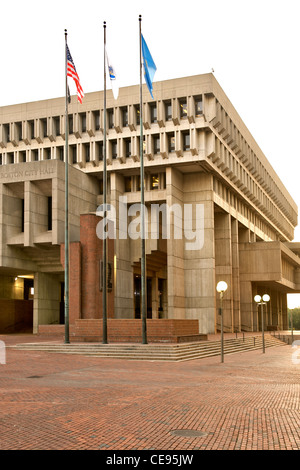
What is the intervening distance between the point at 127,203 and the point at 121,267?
6.66 metres

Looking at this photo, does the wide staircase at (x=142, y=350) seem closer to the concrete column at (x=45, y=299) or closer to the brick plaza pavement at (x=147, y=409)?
the brick plaza pavement at (x=147, y=409)

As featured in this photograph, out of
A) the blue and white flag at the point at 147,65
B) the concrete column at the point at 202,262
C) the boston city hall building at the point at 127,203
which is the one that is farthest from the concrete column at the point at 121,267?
the blue and white flag at the point at 147,65

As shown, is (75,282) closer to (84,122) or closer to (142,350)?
(142,350)

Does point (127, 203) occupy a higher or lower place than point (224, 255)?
higher

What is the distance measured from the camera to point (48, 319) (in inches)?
2068

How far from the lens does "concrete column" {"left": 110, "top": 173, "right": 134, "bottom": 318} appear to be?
49.1 m

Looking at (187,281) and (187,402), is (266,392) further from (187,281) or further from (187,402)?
(187,281)

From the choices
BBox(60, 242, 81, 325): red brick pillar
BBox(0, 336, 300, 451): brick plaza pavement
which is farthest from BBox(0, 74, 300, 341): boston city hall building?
BBox(0, 336, 300, 451): brick plaza pavement

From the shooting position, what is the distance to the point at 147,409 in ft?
37.2

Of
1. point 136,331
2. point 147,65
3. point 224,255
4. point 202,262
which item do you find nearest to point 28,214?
point 202,262

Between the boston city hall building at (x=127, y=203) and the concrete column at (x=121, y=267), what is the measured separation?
104 millimetres

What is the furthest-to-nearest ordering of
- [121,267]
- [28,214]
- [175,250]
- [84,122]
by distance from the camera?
[84,122] < [121,267] < [175,250] < [28,214]

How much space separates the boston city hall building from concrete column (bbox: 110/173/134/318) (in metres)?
0.10

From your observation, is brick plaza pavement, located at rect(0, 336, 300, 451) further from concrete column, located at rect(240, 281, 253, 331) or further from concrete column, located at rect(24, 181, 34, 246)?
concrete column, located at rect(240, 281, 253, 331)
